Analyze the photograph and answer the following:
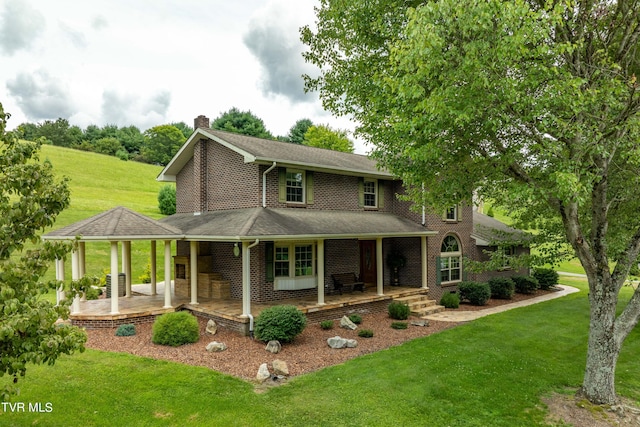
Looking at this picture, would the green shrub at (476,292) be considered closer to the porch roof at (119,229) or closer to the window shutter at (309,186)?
the window shutter at (309,186)

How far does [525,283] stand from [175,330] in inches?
732

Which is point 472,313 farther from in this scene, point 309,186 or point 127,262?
point 127,262

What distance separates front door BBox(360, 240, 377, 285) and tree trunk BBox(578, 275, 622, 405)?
10.8 metres

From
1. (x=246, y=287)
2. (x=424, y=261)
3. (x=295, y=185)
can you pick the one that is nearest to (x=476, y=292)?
(x=424, y=261)

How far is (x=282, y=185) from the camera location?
14.9 meters

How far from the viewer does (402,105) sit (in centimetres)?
750

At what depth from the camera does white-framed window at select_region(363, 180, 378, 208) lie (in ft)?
58.7

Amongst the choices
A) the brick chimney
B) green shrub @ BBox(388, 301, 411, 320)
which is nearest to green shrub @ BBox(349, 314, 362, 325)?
green shrub @ BBox(388, 301, 411, 320)

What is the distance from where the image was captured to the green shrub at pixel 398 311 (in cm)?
1435

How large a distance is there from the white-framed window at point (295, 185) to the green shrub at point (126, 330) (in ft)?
23.2

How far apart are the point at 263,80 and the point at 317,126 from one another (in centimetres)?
2597

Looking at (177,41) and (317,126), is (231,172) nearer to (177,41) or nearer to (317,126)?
(177,41)

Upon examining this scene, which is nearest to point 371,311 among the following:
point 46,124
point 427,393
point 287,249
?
point 287,249

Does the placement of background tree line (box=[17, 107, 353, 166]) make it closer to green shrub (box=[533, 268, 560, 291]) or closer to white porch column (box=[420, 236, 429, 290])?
green shrub (box=[533, 268, 560, 291])
